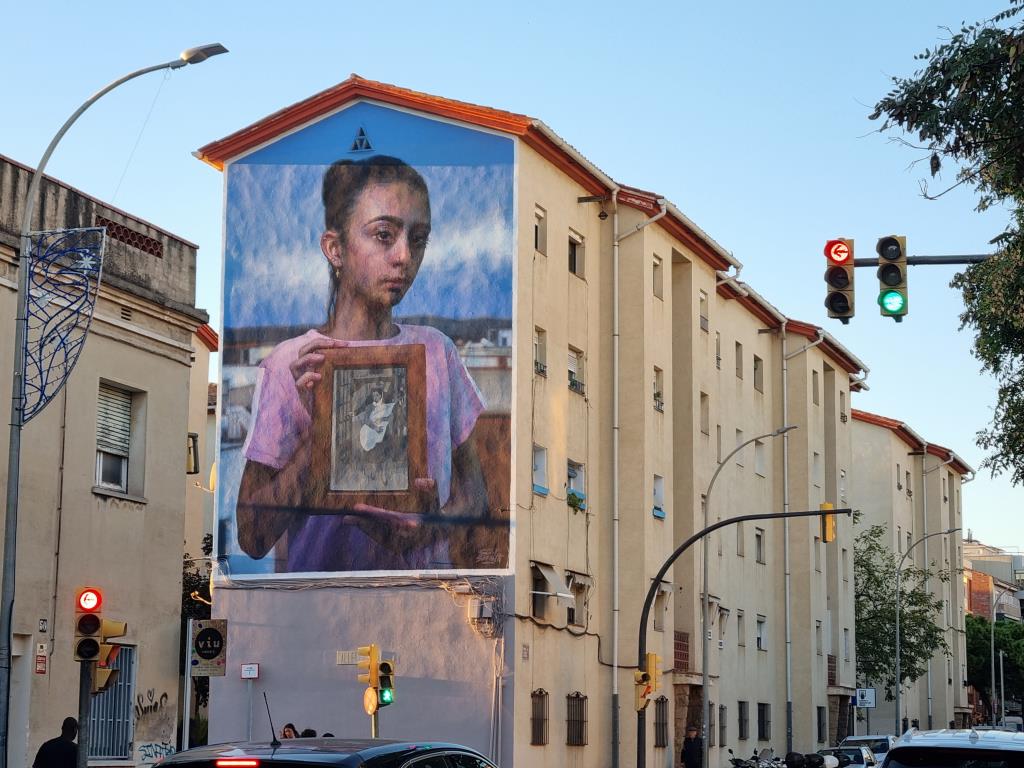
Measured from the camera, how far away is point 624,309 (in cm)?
4103

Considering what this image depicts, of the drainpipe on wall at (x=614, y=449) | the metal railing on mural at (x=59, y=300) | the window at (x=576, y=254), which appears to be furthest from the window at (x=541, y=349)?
the metal railing on mural at (x=59, y=300)

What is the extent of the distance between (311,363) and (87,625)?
20738 mm

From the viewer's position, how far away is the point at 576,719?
3731 centimetres

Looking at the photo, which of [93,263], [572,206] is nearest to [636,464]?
[572,206]

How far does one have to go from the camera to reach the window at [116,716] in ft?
71.8

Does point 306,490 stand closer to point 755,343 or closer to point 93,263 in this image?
point 93,263

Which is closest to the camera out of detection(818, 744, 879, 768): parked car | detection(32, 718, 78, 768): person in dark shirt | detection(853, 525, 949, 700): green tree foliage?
detection(32, 718, 78, 768): person in dark shirt

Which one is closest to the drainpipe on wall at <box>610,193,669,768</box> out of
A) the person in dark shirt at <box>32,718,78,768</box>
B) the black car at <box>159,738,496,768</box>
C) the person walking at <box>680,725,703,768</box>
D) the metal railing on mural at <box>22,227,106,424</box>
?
the person walking at <box>680,725,703,768</box>

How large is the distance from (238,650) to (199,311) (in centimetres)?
1374

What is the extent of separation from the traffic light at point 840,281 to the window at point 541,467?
66.6 feet

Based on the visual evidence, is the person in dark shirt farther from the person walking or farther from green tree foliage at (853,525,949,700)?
green tree foliage at (853,525,949,700)

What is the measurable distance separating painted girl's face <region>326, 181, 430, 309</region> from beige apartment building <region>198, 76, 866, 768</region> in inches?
49.4

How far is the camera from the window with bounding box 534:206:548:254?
37250mm

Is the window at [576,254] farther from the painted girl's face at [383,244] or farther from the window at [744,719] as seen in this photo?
the window at [744,719]
